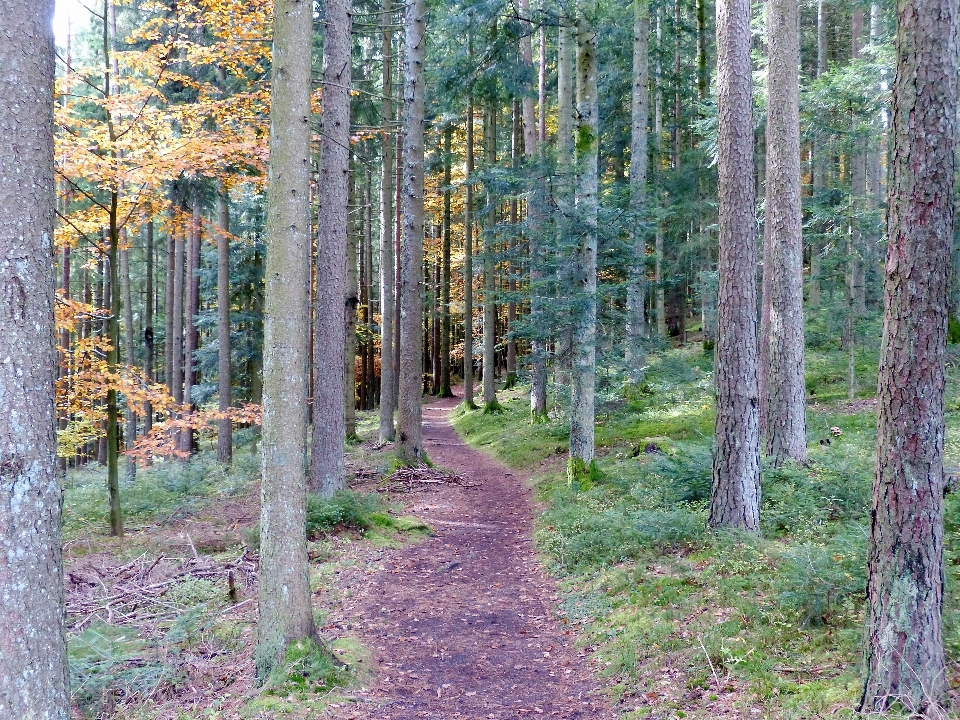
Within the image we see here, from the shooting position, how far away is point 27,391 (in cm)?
347

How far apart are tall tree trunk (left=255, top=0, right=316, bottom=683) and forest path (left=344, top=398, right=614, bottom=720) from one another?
1015 millimetres

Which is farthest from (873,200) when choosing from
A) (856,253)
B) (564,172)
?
(564,172)

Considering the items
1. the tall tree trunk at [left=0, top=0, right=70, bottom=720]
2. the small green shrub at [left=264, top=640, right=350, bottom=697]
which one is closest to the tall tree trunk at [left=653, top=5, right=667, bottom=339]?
the small green shrub at [left=264, top=640, right=350, bottom=697]

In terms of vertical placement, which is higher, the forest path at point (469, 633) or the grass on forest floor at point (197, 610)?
→ the grass on forest floor at point (197, 610)

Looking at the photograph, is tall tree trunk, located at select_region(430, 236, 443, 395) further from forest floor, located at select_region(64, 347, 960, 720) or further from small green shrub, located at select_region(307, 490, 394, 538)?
small green shrub, located at select_region(307, 490, 394, 538)

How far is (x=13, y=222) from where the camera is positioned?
3449 millimetres

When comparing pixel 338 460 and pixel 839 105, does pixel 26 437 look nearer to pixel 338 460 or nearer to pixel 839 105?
pixel 338 460

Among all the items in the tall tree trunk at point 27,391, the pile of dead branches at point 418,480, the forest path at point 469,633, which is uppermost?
the tall tree trunk at point 27,391

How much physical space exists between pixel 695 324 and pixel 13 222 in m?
32.3

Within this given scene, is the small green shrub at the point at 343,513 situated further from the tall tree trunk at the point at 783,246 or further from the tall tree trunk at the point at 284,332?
the tall tree trunk at the point at 783,246

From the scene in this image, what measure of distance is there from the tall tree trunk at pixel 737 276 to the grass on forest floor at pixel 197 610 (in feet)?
15.3

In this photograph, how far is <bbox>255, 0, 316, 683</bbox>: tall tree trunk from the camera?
16.7ft

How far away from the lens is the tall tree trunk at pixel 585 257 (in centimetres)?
1149

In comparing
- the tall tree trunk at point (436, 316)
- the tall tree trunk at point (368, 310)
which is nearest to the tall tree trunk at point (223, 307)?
the tall tree trunk at point (368, 310)
